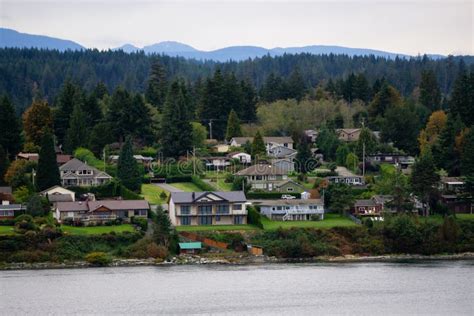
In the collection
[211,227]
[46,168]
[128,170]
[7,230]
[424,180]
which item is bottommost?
[211,227]

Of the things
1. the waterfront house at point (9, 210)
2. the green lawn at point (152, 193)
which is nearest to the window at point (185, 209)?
the green lawn at point (152, 193)

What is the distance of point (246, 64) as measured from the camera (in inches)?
5428

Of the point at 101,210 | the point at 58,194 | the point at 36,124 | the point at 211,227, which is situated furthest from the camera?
the point at 36,124

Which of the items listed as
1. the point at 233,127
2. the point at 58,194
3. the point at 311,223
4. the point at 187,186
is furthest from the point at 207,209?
the point at 233,127

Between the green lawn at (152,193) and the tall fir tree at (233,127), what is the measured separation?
13.5 m

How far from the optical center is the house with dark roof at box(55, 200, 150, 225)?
171 ft

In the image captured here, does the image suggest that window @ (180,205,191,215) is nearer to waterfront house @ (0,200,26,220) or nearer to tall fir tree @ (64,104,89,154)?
waterfront house @ (0,200,26,220)

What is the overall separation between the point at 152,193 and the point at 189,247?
30.0 ft

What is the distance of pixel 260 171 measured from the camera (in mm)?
60875

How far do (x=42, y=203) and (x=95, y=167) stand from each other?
8.34 m

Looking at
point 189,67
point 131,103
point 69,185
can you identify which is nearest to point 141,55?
point 189,67

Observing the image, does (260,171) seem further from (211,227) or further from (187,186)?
(211,227)

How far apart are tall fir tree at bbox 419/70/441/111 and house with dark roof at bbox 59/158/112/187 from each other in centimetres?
2983

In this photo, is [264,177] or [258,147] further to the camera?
[258,147]
